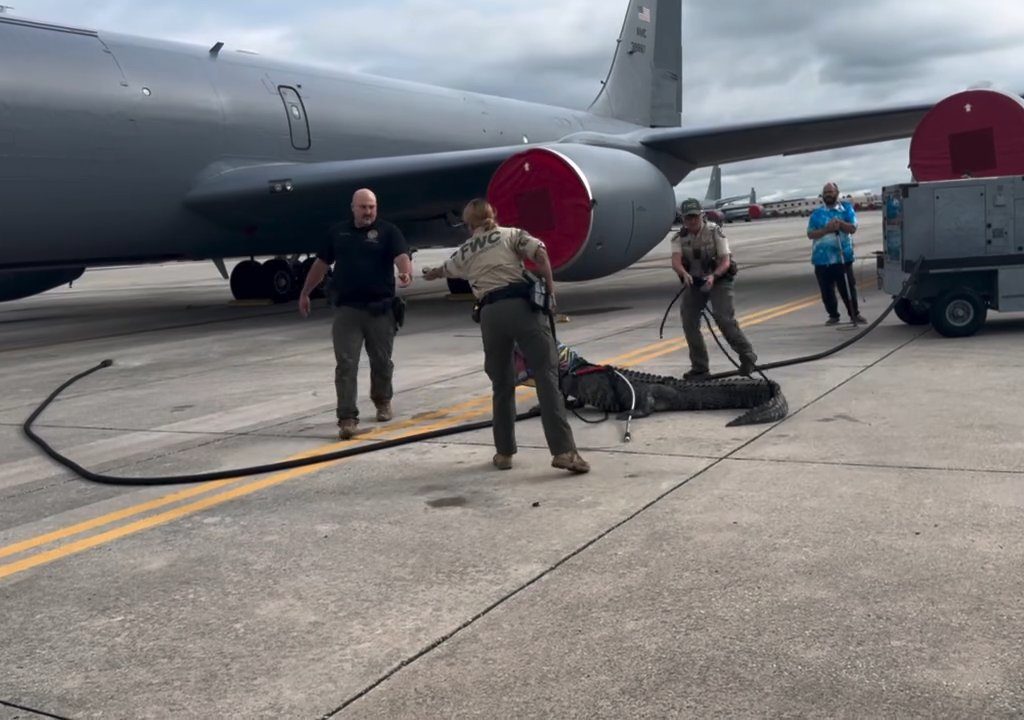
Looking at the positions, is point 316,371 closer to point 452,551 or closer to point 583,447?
point 583,447

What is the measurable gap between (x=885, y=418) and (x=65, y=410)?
19.8 feet

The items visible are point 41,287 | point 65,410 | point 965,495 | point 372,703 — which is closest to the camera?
point 372,703

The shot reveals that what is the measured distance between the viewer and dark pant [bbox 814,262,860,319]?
436 inches

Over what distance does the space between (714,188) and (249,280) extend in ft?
228

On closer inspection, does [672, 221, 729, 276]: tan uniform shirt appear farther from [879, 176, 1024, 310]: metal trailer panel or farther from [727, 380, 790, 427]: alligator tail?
[879, 176, 1024, 310]: metal trailer panel

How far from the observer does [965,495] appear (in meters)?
4.63

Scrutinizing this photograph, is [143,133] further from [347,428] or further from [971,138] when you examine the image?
[971,138]

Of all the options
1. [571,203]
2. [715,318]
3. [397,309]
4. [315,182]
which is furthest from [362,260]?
[315,182]

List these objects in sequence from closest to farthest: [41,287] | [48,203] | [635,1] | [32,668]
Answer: [32,668], [48,203], [41,287], [635,1]

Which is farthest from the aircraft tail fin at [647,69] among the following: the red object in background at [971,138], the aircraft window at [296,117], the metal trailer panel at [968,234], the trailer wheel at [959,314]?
the trailer wheel at [959,314]

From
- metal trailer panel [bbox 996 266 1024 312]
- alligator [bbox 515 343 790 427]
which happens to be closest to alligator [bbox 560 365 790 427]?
→ alligator [bbox 515 343 790 427]

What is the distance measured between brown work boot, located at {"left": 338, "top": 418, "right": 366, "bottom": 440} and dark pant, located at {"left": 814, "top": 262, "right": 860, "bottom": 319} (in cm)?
617

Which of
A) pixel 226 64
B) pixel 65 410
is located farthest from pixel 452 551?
pixel 226 64

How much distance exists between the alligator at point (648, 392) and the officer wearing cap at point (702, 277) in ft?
3.47
